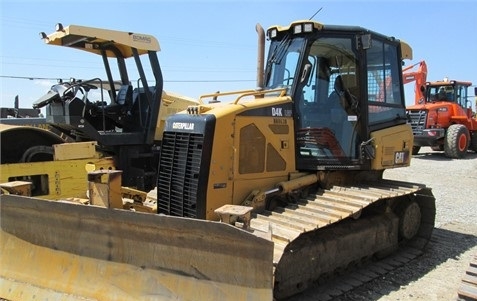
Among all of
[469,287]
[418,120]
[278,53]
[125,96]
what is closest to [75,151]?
[125,96]

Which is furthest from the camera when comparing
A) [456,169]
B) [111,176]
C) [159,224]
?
[456,169]

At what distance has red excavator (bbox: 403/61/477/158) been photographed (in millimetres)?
15930

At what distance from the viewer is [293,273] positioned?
162 inches

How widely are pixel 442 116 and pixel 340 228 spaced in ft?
44.6

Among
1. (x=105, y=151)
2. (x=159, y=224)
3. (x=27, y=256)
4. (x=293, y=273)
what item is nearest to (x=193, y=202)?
(x=159, y=224)

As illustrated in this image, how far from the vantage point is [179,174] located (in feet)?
14.5

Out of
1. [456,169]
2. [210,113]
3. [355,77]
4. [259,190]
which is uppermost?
[355,77]

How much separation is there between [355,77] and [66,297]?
3884mm

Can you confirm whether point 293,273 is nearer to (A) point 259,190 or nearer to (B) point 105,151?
(A) point 259,190

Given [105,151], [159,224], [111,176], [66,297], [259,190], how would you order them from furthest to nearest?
[105,151] → [259,190] → [111,176] → [66,297] → [159,224]

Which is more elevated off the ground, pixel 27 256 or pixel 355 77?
pixel 355 77

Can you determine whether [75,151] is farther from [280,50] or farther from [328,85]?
[328,85]

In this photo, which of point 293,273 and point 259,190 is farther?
point 259,190

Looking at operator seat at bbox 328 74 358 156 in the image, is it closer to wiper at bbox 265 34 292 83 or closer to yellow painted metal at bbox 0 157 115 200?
wiper at bbox 265 34 292 83
